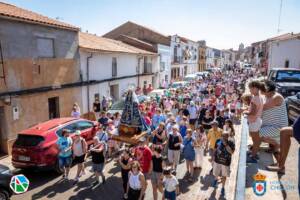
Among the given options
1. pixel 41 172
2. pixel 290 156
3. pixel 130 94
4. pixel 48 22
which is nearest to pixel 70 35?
pixel 48 22

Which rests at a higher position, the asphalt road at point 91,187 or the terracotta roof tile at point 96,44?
the terracotta roof tile at point 96,44

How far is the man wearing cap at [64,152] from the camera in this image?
8.24 m

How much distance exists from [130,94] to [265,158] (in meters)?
5.54

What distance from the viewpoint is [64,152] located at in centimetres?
826

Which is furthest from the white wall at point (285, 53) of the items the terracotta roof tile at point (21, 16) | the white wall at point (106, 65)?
the terracotta roof tile at point (21, 16)

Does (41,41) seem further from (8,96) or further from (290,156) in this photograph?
(290,156)

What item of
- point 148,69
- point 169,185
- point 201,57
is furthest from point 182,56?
point 169,185

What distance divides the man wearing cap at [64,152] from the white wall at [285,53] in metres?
27.2

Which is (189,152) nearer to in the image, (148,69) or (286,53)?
(148,69)

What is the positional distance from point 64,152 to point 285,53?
99.7 feet

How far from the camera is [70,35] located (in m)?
14.3

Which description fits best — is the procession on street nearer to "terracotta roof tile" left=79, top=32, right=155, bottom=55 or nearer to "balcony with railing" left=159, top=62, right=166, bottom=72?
"terracotta roof tile" left=79, top=32, right=155, bottom=55

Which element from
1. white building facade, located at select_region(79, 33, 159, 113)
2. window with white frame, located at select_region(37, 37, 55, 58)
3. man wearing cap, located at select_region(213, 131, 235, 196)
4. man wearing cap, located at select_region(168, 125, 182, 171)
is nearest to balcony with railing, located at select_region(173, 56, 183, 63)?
white building facade, located at select_region(79, 33, 159, 113)

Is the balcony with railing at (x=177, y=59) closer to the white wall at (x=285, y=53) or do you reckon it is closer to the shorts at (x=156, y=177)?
the white wall at (x=285, y=53)
